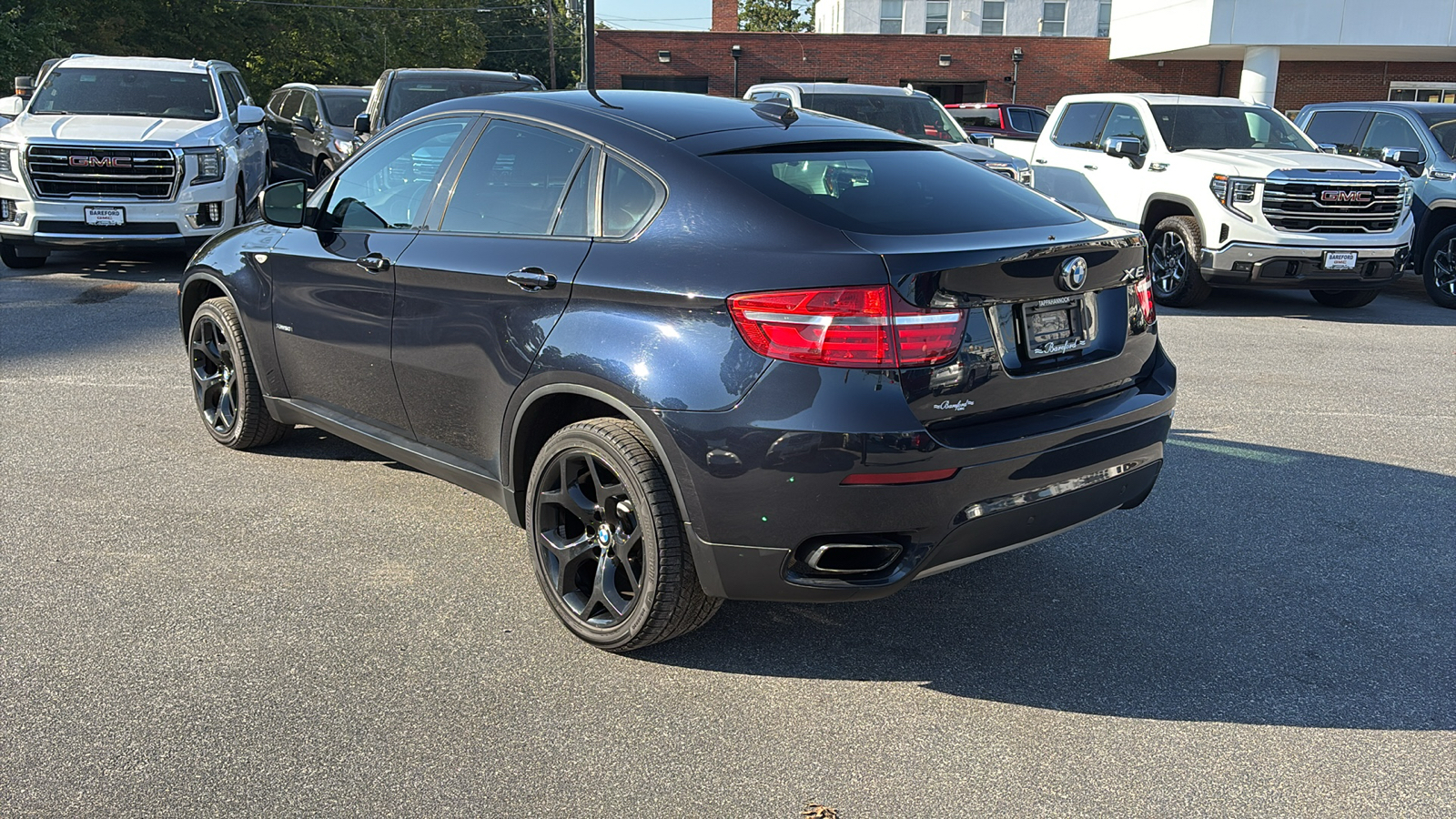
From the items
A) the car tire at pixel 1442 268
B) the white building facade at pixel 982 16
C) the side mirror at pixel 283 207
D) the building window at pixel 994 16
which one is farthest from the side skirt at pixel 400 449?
the building window at pixel 994 16

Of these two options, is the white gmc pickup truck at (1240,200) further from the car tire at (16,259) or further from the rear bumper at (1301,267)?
the car tire at (16,259)

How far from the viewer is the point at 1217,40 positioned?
34281 millimetres

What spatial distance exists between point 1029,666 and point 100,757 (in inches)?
101

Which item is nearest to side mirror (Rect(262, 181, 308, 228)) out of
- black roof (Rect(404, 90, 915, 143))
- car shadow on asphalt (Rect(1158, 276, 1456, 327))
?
black roof (Rect(404, 90, 915, 143))

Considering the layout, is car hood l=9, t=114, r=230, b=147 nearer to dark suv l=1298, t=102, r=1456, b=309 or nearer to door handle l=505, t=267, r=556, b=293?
door handle l=505, t=267, r=556, b=293

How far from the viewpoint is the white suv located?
1090 centimetres

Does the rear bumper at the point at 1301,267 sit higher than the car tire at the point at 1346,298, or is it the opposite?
the rear bumper at the point at 1301,267

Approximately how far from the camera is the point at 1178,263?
11.2 m

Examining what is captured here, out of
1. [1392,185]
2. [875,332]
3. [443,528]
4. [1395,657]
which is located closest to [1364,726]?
[1395,657]

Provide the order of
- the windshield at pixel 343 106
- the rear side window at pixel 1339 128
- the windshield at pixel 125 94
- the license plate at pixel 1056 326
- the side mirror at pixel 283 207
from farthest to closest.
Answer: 1. the windshield at pixel 343 106
2. the rear side window at pixel 1339 128
3. the windshield at pixel 125 94
4. the side mirror at pixel 283 207
5. the license plate at pixel 1056 326

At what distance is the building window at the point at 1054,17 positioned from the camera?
1930 inches

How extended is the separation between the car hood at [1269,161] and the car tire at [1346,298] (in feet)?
3.93

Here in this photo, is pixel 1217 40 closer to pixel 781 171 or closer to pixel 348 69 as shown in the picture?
pixel 348 69

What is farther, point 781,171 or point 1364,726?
point 781,171
